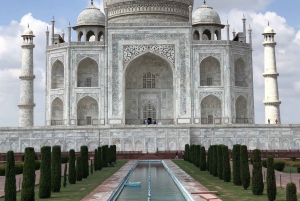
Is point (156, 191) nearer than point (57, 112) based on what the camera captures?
Yes

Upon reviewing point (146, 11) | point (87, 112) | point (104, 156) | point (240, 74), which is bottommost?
point (104, 156)

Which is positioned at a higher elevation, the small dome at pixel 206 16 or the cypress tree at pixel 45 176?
the small dome at pixel 206 16

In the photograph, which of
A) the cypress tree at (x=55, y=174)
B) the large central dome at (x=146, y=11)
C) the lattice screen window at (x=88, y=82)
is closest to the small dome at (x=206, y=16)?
the large central dome at (x=146, y=11)

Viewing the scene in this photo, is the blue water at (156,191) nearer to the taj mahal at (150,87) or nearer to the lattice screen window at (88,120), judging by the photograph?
the taj mahal at (150,87)

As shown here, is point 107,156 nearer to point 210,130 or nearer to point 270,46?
point 210,130

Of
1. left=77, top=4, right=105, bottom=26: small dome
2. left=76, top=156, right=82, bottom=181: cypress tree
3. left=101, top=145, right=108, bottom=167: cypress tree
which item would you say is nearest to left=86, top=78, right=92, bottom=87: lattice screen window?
left=77, top=4, right=105, bottom=26: small dome

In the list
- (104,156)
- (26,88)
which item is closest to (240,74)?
(26,88)

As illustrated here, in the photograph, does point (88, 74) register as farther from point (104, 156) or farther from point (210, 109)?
point (104, 156)
